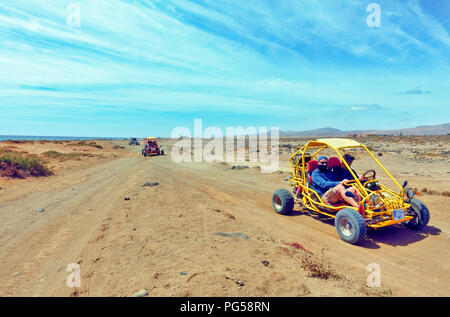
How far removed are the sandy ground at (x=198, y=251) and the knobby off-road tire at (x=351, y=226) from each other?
191 millimetres

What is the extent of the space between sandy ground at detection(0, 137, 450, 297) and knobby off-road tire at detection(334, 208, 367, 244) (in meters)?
0.19

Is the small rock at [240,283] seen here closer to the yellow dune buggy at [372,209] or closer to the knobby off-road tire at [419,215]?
the yellow dune buggy at [372,209]

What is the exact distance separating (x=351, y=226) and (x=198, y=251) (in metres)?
3.53

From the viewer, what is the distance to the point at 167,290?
342 cm

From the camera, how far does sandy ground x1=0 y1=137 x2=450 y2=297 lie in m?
3.63

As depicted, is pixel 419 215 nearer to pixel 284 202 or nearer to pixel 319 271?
pixel 284 202

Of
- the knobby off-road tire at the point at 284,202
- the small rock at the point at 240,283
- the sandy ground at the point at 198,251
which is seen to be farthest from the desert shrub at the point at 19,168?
the small rock at the point at 240,283

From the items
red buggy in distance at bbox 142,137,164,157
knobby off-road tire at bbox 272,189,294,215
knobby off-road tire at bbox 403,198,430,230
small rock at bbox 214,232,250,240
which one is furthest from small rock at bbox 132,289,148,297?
red buggy in distance at bbox 142,137,164,157

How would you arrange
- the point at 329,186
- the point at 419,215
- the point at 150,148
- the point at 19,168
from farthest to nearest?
1. the point at 150,148
2. the point at 19,168
3. the point at 329,186
4. the point at 419,215

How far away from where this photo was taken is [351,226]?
5.62 metres

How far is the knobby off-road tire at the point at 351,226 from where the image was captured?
5.34m

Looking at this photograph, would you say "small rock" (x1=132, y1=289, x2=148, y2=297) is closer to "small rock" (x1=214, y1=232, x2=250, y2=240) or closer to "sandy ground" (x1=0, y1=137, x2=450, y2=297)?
"sandy ground" (x1=0, y1=137, x2=450, y2=297)

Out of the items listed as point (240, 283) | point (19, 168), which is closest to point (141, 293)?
point (240, 283)
